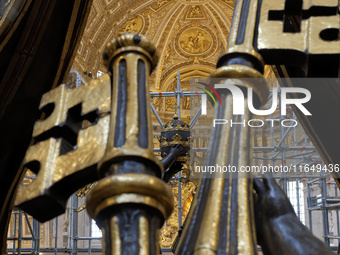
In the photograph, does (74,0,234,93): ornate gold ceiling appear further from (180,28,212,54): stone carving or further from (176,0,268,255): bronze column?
(176,0,268,255): bronze column

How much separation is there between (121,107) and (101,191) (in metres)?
0.12

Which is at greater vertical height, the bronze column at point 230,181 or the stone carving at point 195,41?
the stone carving at point 195,41

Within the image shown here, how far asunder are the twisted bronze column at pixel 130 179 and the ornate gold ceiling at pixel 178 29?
30.4ft

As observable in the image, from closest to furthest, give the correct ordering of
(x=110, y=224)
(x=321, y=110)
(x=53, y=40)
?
(x=110, y=224), (x=321, y=110), (x=53, y=40)

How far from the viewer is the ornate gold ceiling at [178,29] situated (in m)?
10.2

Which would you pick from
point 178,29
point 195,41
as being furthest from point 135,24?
point 195,41

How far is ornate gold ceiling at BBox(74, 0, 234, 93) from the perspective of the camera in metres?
10.2

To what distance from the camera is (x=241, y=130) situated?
1.93 feet

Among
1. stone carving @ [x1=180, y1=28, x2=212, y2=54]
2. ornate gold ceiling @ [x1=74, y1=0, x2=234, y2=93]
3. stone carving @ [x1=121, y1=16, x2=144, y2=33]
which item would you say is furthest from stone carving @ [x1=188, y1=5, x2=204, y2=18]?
stone carving @ [x1=121, y1=16, x2=144, y2=33]

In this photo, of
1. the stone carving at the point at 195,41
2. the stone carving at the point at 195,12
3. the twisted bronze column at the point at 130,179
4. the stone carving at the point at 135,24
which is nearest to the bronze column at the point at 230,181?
the twisted bronze column at the point at 130,179

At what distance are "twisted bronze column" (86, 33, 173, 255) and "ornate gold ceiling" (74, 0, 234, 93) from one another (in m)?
9.25

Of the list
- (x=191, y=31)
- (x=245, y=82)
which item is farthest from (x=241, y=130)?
(x=191, y=31)

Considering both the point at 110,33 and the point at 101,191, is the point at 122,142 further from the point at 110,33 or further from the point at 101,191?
the point at 110,33

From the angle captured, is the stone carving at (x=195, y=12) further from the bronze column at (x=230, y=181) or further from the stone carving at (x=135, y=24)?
the bronze column at (x=230, y=181)
